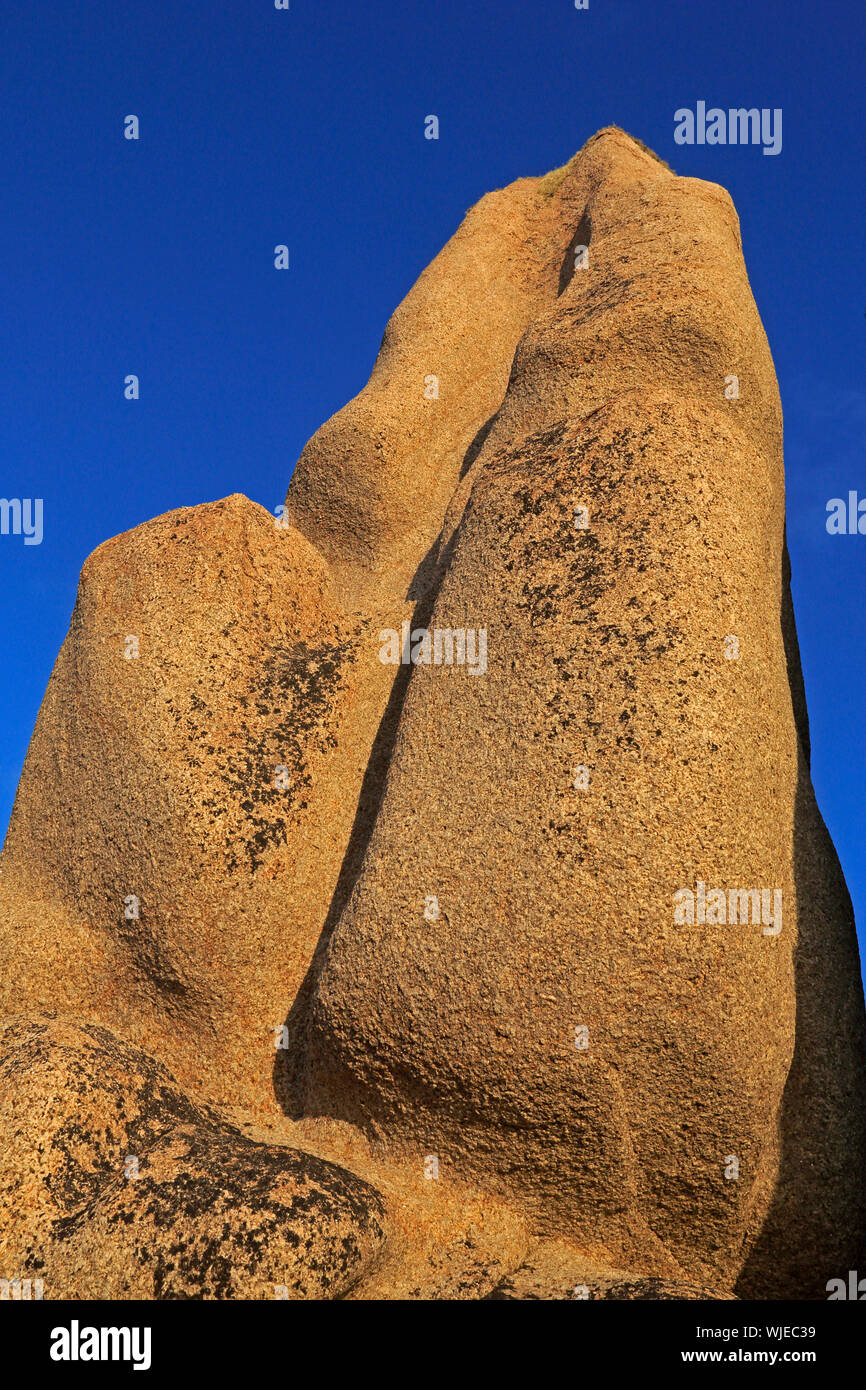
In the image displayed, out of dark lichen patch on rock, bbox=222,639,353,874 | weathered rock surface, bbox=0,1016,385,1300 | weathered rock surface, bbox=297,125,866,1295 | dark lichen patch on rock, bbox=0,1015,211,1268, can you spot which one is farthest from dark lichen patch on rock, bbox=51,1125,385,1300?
dark lichen patch on rock, bbox=222,639,353,874

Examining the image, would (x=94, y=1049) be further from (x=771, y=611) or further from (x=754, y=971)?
(x=771, y=611)

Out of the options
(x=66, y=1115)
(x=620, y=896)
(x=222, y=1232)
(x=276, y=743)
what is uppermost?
(x=276, y=743)

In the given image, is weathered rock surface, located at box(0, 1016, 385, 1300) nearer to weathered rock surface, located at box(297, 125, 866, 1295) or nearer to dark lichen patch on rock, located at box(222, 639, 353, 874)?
weathered rock surface, located at box(297, 125, 866, 1295)

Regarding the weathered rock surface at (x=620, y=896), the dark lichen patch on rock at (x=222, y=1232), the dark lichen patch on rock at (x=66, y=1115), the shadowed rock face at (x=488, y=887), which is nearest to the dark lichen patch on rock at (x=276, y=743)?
the shadowed rock face at (x=488, y=887)

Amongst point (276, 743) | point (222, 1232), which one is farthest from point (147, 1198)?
point (276, 743)

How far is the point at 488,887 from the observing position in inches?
195

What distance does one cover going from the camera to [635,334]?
6.25 m

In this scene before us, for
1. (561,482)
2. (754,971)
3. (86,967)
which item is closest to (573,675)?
(561,482)

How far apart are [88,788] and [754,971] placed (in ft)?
12.2

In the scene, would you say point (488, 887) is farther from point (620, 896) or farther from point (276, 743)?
point (276, 743)

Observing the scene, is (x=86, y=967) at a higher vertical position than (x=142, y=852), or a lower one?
lower

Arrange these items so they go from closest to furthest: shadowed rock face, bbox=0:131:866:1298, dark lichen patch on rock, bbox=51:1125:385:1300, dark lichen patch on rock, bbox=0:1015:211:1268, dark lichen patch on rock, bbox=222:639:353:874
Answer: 1. dark lichen patch on rock, bbox=51:1125:385:1300
2. dark lichen patch on rock, bbox=0:1015:211:1268
3. shadowed rock face, bbox=0:131:866:1298
4. dark lichen patch on rock, bbox=222:639:353:874

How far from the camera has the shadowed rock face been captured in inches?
184

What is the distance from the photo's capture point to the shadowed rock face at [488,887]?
4.66 m
